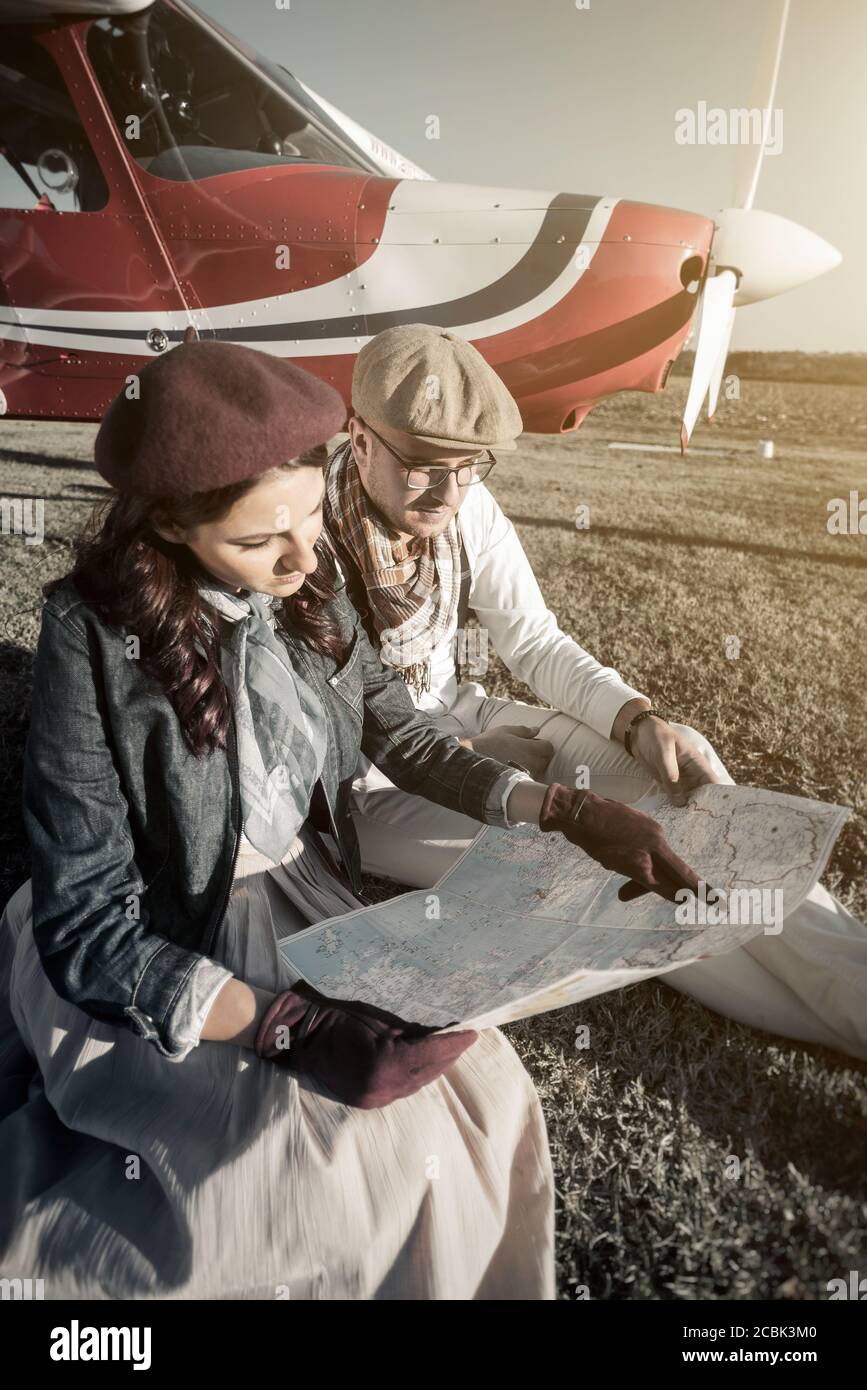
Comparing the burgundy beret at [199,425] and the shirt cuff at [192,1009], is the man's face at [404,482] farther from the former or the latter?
the shirt cuff at [192,1009]

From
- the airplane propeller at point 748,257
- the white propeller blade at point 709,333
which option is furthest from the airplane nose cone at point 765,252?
the white propeller blade at point 709,333

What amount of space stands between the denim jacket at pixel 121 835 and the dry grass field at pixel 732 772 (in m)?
0.88

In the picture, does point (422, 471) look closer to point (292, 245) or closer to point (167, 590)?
point (167, 590)

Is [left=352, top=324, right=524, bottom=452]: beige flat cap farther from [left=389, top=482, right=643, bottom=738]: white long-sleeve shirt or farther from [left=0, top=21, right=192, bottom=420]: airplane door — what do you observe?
[left=0, top=21, right=192, bottom=420]: airplane door

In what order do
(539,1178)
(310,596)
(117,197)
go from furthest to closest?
(117,197) → (310,596) → (539,1178)

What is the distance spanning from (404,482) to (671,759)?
89cm

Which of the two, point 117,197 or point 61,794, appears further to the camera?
point 117,197

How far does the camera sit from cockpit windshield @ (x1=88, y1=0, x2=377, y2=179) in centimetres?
487

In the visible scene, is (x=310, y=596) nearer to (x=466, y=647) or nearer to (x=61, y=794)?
(x=61, y=794)

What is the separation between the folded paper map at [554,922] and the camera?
119cm

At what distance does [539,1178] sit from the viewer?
1.28 meters

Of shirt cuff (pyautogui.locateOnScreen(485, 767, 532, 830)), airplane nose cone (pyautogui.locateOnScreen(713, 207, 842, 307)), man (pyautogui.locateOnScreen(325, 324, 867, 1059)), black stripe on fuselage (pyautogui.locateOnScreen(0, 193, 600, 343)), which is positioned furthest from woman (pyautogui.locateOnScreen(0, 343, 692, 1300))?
airplane nose cone (pyautogui.locateOnScreen(713, 207, 842, 307))
